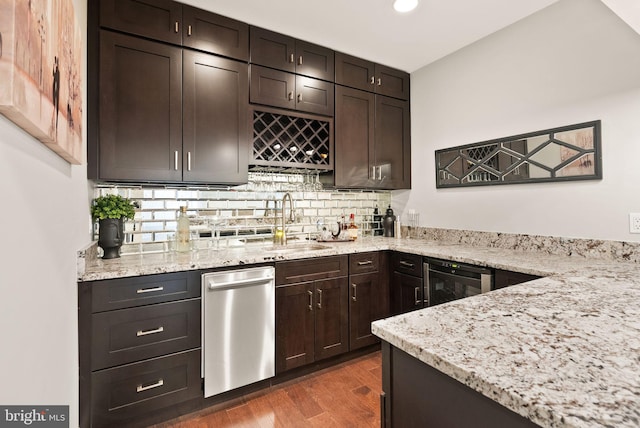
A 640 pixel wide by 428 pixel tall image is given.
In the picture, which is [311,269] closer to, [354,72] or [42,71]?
[42,71]

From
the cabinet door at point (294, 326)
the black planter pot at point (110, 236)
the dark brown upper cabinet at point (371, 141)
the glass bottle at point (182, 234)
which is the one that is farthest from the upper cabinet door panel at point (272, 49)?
the cabinet door at point (294, 326)

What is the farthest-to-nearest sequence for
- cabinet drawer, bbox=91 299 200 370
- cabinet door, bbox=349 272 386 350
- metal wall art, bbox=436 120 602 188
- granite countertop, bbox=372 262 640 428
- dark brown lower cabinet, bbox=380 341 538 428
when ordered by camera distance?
cabinet door, bbox=349 272 386 350, metal wall art, bbox=436 120 602 188, cabinet drawer, bbox=91 299 200 370, dark brown lower cabinet, bbox=380 341 538 428, granite countertop, bbox=372 262 640 428

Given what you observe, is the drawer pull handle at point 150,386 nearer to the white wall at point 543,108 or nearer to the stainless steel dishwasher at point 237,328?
the stainless steel dishwasher at point 237,328

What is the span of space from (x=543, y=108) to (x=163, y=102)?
2819mm

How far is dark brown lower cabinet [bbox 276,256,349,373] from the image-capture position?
2.18 meters

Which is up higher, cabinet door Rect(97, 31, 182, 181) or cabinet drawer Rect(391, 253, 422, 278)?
cabinet door Rect(97, 31, 182, 181)

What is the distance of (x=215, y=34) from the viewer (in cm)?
225

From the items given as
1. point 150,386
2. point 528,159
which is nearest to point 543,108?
point 528,159

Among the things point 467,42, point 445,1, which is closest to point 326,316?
point 445,1

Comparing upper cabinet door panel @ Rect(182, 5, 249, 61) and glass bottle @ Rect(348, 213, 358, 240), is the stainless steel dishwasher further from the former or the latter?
upper cabinet door panel @ Rect(182, 5, 249, 61)

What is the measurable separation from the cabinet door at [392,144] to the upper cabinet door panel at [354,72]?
204 millimetres

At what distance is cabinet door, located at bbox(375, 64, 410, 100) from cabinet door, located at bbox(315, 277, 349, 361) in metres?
2.04

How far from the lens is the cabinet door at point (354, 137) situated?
9.44ft

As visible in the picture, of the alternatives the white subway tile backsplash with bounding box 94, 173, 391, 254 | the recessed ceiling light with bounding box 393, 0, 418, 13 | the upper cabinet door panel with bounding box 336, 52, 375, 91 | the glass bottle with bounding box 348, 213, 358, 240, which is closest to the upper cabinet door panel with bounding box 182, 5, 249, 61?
the upper cabinet door panel with bounding box 336, 52, 375, 91
